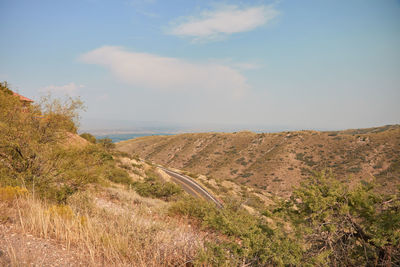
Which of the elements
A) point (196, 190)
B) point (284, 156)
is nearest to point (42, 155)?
point (196, 190)

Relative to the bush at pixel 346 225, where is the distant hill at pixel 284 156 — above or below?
below

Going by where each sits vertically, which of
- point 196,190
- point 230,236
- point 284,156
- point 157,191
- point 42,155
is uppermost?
point 42,155

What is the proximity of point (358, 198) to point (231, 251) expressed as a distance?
9.47 feet

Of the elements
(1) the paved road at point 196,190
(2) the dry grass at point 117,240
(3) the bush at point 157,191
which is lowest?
(1) the paved road at point 196,190

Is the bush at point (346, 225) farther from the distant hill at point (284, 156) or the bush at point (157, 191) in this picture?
the distant hill at point (284, 156)

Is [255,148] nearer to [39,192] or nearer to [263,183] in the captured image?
[263,183]

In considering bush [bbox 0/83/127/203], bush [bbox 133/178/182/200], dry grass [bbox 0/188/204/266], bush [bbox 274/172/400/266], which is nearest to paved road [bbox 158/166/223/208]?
bush [bbox 133/178/182/200]

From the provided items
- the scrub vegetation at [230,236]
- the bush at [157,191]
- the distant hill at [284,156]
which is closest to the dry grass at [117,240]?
the scrub vegetation at [230,236]

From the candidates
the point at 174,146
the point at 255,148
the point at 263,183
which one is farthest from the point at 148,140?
the point at 263,183

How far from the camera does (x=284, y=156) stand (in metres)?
49.5

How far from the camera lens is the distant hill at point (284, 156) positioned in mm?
39125

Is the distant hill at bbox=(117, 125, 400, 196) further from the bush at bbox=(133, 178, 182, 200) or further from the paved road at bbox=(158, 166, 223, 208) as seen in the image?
the bush at bbox=(133, 178, 182, 200)

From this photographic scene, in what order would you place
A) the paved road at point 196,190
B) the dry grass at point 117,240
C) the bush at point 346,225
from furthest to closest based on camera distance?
the paved road at point 196,190, the bush at point 346,225, the dry grass at point 117,240

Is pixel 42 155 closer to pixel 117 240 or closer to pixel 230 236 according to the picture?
pixel 117 240
